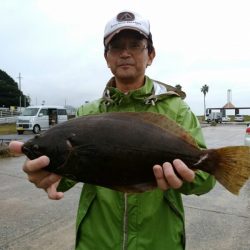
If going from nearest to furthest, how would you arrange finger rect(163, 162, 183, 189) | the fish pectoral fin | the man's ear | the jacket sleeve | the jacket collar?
finger rect(163, 162, 183, 189) < the fish pectoral fin < the jacket sleeve < the jacket collar < the man's ear

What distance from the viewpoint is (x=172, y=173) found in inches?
69.1

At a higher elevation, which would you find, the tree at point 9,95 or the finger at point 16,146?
the tree at point 9,95

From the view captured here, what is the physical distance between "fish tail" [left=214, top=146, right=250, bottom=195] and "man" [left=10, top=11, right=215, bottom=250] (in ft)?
0.88

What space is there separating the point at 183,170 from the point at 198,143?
A: 1.46 feet

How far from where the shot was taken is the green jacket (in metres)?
2.17

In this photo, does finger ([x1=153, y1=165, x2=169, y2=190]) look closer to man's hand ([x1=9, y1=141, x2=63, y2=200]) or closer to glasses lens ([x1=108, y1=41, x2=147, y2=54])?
man's hand ([x1=9, y1=141, x2=63, y2=200])

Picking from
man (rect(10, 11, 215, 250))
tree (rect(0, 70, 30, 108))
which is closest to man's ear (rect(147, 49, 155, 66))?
man (rect(10, 11, 215, 250))

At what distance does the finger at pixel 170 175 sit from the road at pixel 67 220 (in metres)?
3.26

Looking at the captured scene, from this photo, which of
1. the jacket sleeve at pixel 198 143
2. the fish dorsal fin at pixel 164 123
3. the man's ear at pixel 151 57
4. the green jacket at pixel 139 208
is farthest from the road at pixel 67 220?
the fish dorsal fin at pixel 164 123

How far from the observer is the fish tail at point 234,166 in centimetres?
181

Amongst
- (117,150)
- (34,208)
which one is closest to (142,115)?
(117,150)

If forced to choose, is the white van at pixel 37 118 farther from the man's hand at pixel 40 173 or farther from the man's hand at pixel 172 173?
the man's hand at pixel 172 173

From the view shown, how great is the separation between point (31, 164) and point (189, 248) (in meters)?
3.42

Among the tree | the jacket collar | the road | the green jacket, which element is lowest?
the road
